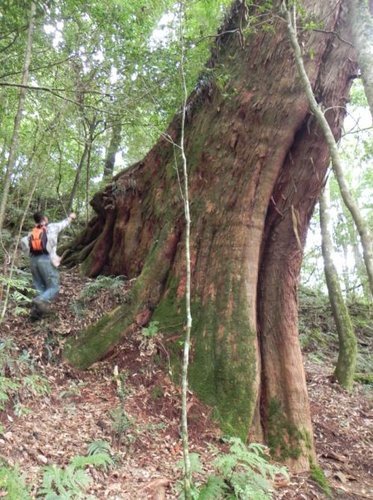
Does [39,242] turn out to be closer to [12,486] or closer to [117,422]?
[117,422]

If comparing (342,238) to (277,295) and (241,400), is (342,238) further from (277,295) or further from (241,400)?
(241,400)

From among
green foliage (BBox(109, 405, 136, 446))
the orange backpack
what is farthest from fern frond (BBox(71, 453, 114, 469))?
the orange backpack

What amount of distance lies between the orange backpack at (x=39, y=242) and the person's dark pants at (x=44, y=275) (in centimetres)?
9

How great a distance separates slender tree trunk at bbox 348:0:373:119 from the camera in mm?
4273

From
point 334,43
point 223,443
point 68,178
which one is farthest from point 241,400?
point 68,178

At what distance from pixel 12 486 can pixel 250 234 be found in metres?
4.04

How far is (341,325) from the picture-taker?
333 inches

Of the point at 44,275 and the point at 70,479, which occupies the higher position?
the point at 44,275

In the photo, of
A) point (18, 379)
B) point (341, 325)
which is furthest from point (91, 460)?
point (341, 325)

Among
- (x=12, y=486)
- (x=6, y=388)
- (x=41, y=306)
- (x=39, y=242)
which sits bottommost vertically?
(x=12, y=486)

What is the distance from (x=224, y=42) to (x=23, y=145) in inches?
204

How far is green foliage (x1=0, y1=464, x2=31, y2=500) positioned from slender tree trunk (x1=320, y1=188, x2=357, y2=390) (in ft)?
21.7

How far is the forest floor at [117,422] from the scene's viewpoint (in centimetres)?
364

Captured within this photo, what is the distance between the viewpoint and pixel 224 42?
6898 millimetres
